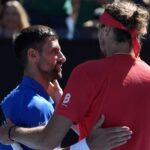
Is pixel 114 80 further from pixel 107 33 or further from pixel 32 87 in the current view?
pixel 32 87

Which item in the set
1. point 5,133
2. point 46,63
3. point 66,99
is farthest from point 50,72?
point 66,99

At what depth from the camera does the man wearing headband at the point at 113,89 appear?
10.8ft

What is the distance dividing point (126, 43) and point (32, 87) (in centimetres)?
74

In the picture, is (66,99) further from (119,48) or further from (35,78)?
(35,78)

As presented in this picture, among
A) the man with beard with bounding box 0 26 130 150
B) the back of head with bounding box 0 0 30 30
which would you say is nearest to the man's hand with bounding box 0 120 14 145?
the man with beard with bounding box 0 26 130 150

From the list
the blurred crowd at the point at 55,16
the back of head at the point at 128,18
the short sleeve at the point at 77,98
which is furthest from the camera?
the blurred crowd at the point at 55,16

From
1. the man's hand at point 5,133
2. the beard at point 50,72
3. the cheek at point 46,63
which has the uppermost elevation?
the cheek at point 46,63

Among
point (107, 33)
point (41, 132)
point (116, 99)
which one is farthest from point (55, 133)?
point (107, 33)

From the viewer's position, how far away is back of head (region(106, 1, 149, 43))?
11.1 feet

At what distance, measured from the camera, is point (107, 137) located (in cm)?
335

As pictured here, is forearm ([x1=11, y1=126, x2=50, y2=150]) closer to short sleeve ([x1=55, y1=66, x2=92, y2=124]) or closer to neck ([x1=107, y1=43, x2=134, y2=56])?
short sleeve ([x1=55, y1=66, x2=92, y2=124])

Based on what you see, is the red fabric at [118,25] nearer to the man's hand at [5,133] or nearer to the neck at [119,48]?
the neck at [119,48]

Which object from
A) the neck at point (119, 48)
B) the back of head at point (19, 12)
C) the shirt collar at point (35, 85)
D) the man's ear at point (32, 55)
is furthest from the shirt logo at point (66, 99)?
the back of head at point (19, 12)

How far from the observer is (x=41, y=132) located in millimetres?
3443
